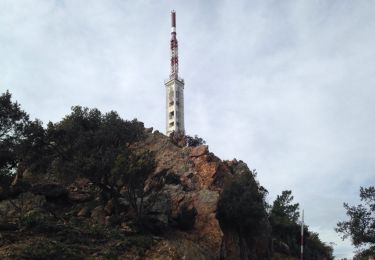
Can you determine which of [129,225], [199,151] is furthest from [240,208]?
[199,151]

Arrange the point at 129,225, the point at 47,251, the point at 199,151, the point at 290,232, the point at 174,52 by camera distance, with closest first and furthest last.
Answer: the point at 47,251, the point at 129,225, the point at 199,151, the point at 290,232, the point at 174,52

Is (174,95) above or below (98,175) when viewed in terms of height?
above

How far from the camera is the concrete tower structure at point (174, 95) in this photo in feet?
313

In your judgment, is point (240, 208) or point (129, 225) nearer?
point (129, 225)

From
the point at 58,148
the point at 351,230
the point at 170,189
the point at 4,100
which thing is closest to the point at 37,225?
the point at 58,148

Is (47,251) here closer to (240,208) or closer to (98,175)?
(98,175)

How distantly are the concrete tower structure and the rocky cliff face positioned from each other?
45340 millimetres

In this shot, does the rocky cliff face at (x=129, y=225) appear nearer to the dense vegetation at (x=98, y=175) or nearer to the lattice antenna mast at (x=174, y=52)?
the dense vegetation at (x=98, y=175)

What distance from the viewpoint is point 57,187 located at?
36.3 meters

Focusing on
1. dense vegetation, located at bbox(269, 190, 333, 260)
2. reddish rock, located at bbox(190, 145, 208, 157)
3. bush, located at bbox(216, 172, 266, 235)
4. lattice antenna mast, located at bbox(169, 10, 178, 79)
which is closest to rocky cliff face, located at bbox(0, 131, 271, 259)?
bush, located at bbox(216, 172, 266, 235)

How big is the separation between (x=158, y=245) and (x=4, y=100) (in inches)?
736

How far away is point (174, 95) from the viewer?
97312 millimetres

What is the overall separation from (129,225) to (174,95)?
68.4m

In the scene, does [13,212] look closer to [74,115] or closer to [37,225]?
[37,225]
